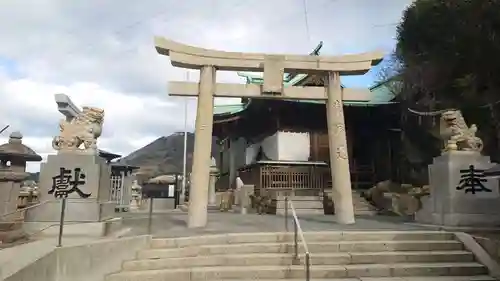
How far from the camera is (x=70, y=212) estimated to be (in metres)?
7.13

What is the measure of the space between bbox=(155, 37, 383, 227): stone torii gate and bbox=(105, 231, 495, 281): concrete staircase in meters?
3.03

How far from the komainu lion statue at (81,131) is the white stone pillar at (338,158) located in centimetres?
656

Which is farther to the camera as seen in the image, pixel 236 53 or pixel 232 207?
pixel 232 207

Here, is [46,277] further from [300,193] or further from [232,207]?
[232,207]

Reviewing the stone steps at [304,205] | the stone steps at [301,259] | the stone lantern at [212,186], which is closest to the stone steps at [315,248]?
the stone steps at [301,259]

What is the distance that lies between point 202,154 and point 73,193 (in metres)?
3.86

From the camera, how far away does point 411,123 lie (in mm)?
21281

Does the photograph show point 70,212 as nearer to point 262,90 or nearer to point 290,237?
point 290,237

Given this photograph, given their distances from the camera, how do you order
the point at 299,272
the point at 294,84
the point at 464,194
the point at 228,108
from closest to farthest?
the point at 299,272 < the point at 464,194 < the point at 294,84 < the point at 228,108

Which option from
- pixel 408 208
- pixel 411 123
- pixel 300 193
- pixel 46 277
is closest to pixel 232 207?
pixel 300 193

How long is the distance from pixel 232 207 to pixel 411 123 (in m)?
10.9

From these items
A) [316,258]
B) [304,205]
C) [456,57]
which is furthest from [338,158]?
[456,57]

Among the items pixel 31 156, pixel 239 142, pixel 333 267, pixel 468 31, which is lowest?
pixel 333 267

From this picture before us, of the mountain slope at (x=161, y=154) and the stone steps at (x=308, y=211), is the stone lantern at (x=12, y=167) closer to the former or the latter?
the stone steps at (x=308, y=211)
